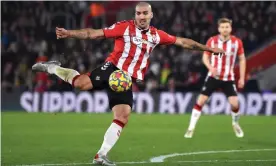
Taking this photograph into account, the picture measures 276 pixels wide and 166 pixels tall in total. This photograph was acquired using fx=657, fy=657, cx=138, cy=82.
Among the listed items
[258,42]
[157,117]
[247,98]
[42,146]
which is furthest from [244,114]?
[42,146]

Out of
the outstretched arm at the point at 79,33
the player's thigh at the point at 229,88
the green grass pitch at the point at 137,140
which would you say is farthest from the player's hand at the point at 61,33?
the player's thigh at the point at 229,88

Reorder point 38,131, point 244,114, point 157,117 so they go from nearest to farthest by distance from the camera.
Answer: point 38,131 → point 157,117 → point 244,114

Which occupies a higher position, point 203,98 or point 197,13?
point 197,13

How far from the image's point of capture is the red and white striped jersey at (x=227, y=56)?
12414 mm

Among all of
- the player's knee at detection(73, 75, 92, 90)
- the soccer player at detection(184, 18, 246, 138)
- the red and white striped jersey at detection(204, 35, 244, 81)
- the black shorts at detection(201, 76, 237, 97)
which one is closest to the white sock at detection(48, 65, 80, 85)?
the player's knee at detection(73, 75, 92, 90)

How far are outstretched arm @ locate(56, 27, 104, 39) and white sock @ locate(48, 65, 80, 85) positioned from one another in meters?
0.70

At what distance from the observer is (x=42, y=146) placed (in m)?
10.5

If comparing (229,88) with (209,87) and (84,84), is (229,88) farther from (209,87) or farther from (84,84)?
(84,84)

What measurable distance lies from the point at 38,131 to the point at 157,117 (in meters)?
5.81

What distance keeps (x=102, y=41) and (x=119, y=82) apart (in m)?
16.0

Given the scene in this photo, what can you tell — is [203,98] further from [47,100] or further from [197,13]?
[197,13]

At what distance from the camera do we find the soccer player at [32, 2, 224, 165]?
7.99 m

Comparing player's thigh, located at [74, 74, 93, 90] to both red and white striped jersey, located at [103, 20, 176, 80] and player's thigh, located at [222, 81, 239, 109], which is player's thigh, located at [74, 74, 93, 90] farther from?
player's thigh, located at [222, 81, 239, 109]

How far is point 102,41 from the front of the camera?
23.8 meters
